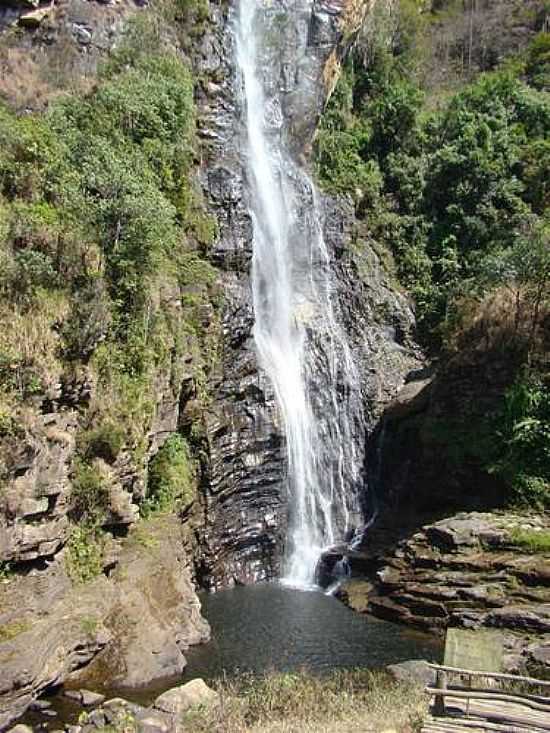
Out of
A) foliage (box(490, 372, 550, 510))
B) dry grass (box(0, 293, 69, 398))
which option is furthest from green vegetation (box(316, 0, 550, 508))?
dry grass (box(0, 293, 69, 398))

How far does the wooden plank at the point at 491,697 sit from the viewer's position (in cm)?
797

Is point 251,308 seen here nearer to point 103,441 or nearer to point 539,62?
point 103,441

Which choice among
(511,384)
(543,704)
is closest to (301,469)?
(511,384)

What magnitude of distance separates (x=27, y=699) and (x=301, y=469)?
13.2 meters

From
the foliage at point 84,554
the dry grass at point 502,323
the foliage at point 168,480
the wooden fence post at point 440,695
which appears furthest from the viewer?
the dry grass at point 502,323

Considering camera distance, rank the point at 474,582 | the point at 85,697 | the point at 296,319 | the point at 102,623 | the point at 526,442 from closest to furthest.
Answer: the point at 85,697, the point at 102,623, the point at 474,582, the point at 526,442, the point at 296,319

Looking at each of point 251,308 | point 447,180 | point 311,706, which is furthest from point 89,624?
point 447,180

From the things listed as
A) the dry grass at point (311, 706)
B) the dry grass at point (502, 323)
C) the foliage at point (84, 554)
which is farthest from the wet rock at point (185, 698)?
the dry grass at point (502, 323)

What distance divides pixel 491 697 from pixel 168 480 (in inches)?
416

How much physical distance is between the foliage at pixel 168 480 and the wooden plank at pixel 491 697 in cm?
970

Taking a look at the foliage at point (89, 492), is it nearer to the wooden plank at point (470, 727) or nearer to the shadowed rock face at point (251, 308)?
the shadowed rock face at point (251, 308)

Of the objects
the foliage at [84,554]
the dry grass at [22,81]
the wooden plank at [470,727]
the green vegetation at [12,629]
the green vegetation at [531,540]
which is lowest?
the wooden plank at [470,727]

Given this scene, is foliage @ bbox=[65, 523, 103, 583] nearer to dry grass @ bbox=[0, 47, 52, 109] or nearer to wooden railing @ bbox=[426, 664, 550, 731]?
wooden railing @ bbox=[426, 664, 550, 731]

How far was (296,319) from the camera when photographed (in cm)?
2641
